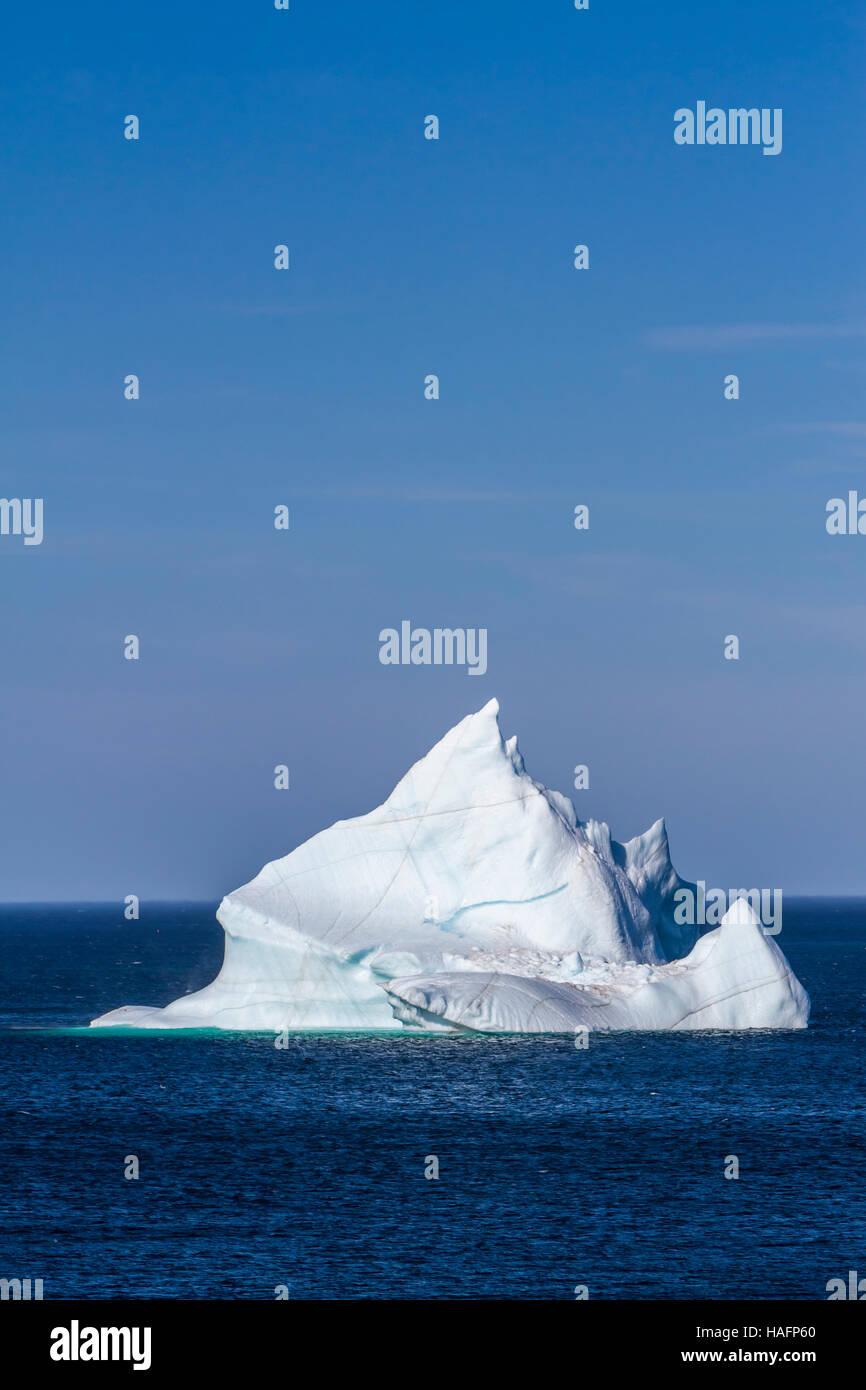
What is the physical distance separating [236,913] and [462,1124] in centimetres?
1420

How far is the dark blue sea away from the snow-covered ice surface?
1.60 meters

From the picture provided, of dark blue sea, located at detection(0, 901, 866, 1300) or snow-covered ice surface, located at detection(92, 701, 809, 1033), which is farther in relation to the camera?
snow-covered ice surface, located at detection(92, 701, 809, 1033)

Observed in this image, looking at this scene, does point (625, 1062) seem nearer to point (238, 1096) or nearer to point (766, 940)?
point (766, 940)

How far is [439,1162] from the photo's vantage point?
3762cm

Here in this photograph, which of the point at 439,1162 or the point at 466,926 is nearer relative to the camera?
the point at 439,1162

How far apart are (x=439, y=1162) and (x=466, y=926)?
1888 cm

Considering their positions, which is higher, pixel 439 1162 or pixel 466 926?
pixel 466 926

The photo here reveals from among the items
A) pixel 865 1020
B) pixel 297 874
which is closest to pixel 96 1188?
pixel 297 874

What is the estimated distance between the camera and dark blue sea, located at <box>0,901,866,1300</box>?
28.3m

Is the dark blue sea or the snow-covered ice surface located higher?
the snow-covered ice surface

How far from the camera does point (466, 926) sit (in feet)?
185

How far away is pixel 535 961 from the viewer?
54.0 meters

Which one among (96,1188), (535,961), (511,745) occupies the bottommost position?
(96,1188)
